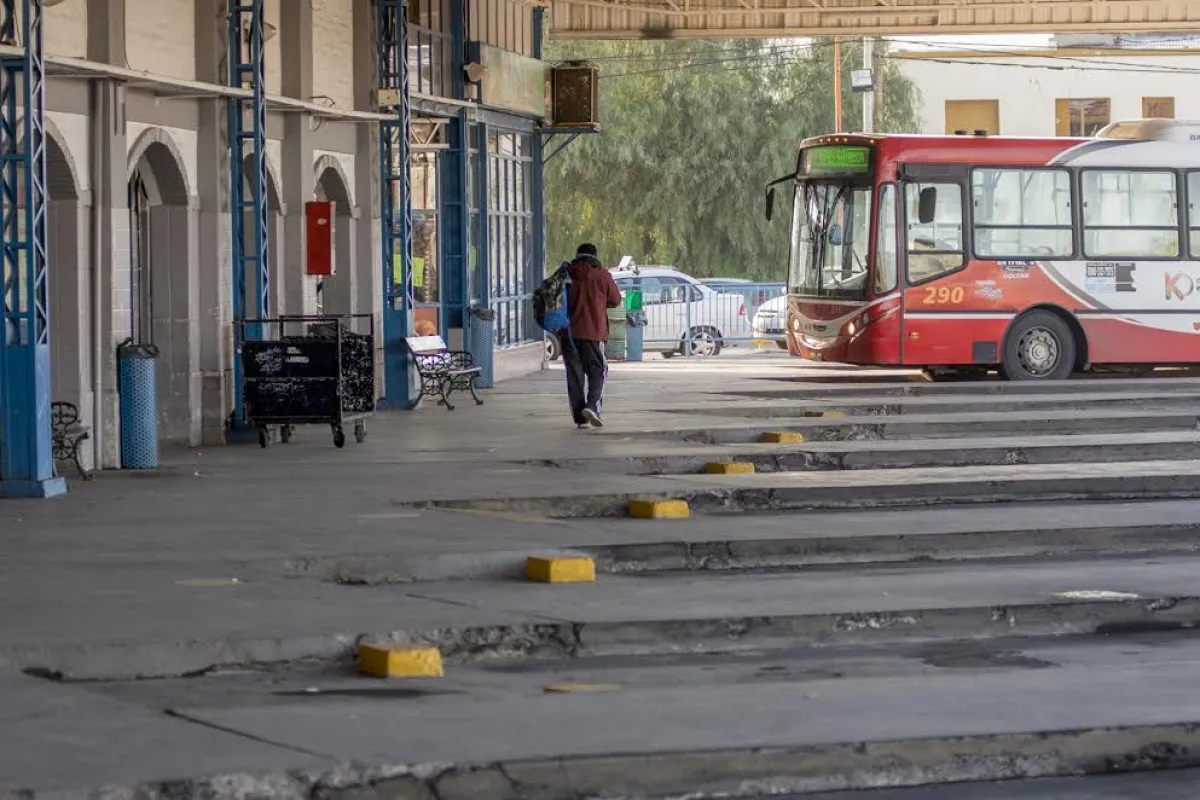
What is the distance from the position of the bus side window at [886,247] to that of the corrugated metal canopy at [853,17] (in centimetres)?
585

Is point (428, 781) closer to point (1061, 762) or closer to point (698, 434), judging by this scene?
point (1061, 762)

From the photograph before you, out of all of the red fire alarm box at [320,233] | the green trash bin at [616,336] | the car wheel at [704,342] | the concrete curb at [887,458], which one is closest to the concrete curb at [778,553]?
the concrete curb at [887,458]

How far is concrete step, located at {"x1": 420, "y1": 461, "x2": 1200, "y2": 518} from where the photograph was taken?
15398mm

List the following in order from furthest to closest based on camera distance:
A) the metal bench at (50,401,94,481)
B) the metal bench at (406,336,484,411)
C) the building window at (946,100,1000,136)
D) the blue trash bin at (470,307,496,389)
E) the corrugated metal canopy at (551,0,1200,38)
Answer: the building window at (946,100,1000,136)
the corrugated metal canopy at (551,0,1200,38)
the blue trash bin at (470,307,496,389)
the metal bench at (406,336,484,411)
the metal bench at (50,401,94,481)

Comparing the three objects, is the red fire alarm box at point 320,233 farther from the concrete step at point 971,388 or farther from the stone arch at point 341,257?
the concrete step at point 971,388

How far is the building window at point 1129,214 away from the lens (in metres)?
29.2

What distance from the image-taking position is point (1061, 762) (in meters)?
8.26

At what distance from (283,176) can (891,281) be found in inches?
360

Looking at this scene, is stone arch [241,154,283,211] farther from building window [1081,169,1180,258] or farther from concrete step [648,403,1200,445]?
building window [1081,169,1180,258]

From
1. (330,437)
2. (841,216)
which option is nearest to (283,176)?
(330,437)

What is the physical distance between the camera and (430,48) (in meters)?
27.8

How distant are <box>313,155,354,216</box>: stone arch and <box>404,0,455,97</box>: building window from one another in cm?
218

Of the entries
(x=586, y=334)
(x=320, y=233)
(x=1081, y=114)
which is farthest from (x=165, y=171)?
(x=1081, y=114)

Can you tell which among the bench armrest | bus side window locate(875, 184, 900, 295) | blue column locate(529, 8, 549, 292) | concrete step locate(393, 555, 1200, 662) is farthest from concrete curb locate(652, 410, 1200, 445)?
blue column locate(529, 8, 549, 292)
